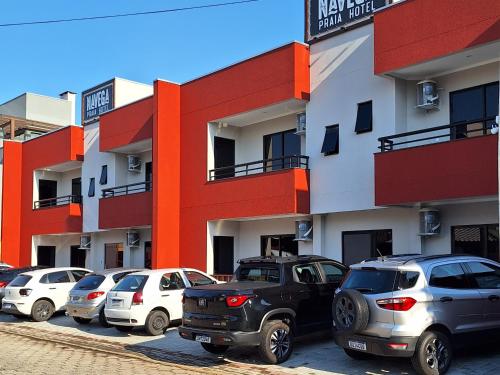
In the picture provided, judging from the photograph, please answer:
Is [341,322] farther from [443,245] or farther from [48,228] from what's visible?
[48,228]

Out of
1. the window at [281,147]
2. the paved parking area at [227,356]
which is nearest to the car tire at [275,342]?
the paved parking area at [227,356]

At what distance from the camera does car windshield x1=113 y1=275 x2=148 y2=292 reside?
47.4ft

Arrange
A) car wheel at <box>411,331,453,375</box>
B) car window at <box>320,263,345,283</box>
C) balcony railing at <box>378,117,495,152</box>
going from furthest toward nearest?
balcony railing at <box>378,117,495,152</box>
car window at <box>320,263,345,283</box>
car wheel at <box>411,331,453,375</box>

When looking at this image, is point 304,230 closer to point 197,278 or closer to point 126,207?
point 197,278

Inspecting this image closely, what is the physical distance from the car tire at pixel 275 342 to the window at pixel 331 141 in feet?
23.6

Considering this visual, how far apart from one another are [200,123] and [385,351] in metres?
13.6

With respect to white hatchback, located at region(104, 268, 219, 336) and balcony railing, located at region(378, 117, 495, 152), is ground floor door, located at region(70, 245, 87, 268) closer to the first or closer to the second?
white hatchback, located at region(104, 268, 219, 336)

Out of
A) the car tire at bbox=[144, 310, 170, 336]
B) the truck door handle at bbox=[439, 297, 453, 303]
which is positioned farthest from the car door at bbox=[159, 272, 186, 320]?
the truck door handle at bbox=[439, 297, 453, 303]

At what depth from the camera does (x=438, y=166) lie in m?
13.6

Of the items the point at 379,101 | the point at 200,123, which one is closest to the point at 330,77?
the point at 379,101

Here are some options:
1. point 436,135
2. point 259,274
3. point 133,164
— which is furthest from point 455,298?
point 133,164

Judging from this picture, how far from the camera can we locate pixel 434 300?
9.03 m

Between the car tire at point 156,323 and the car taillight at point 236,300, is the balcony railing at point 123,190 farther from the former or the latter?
the car taillight at point 236,300

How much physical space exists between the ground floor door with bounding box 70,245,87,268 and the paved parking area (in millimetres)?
15050
